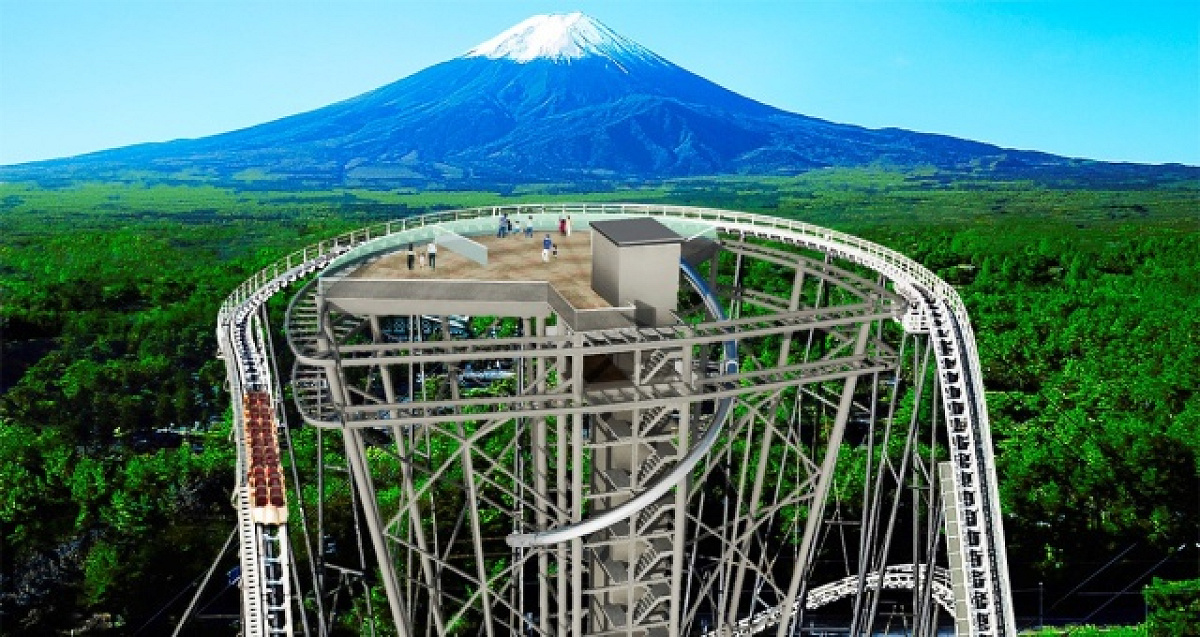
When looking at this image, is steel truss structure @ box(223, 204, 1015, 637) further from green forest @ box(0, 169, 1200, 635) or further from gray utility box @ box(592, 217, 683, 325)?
green forest @ box(0, 169, 1200, 635)

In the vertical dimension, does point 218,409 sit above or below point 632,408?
below

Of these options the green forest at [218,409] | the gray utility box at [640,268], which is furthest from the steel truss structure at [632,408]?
the green forest at [218,409]

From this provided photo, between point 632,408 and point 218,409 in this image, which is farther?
point 218,409

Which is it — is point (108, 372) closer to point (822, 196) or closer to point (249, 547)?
point (249, 547)

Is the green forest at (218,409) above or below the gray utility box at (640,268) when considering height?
below

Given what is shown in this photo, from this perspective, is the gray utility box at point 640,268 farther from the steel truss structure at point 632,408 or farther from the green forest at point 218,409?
the green forest at point 218,409

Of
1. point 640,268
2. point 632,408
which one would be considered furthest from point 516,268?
point 632,408

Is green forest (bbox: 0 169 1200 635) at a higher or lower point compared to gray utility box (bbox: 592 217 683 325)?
lower

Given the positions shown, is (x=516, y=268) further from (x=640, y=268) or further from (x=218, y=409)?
(x=218, y=409)

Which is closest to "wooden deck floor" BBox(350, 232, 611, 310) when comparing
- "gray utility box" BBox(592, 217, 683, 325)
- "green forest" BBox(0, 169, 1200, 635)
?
"gray utility box" BBox(592, 217, 683, 325)
